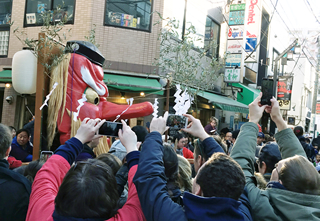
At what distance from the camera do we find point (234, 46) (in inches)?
533

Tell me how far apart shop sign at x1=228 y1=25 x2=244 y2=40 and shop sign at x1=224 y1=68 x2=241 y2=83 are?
4.80 ft

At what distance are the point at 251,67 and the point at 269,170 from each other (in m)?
16.3

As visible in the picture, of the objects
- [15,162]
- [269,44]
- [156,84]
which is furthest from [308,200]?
[269,44]

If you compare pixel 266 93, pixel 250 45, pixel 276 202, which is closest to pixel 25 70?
pixel 266 93

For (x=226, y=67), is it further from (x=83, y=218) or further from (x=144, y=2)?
(x=83, y=218)

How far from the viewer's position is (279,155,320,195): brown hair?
180 cm

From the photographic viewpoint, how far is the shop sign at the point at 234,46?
1340 cm

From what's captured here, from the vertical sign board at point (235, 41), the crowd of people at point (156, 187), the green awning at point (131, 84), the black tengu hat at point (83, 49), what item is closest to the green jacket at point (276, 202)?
the crowd of people at point (156, 187)

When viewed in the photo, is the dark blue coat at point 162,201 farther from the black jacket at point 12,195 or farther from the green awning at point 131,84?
the green awning at point 131,84

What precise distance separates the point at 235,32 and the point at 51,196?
13.1 meters

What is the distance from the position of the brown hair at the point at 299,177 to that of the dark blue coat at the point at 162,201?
350 mm

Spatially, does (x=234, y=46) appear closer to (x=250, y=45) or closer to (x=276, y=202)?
(x=250, y=45)

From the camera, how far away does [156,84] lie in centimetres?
955

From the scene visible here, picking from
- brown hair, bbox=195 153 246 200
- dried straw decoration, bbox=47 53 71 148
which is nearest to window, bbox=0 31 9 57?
dried straw decoration, bbox=47 53 71 148
